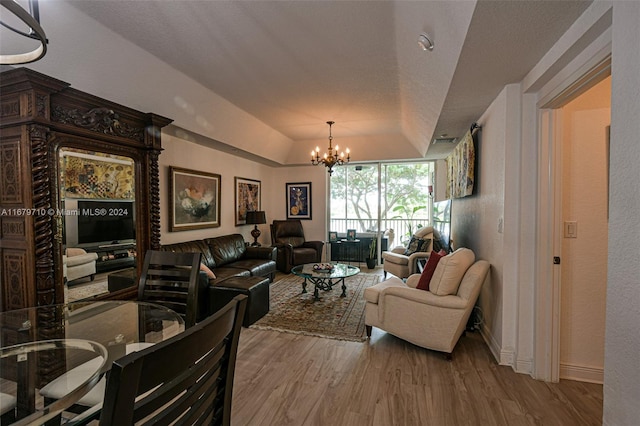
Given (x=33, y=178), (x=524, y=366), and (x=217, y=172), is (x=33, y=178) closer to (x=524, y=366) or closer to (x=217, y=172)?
(x=217, y=172)

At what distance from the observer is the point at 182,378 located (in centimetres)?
71

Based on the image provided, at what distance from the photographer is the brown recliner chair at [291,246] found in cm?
573

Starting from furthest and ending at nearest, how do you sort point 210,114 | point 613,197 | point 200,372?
point 210,114 < point 613,197 < point 200,372

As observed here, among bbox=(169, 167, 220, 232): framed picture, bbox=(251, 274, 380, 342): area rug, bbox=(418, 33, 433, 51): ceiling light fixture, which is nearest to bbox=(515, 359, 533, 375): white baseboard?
bbox=(251, 274, 380, 342): area rug

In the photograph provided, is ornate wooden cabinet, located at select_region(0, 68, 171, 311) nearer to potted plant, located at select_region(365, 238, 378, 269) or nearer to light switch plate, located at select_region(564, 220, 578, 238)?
light switch plate, located at select_region(564, 220, 578, 238)

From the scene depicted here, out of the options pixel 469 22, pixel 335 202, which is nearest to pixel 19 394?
A: pixel 469 22

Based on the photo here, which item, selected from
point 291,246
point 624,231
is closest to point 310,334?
point 624,231

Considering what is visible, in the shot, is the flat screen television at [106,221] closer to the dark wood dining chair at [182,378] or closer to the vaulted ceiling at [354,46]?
the vaulted ceiling at [354,46]

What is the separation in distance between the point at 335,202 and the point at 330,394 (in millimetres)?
5164

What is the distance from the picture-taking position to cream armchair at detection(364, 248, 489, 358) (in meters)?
2.41

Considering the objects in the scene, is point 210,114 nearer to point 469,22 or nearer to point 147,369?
point 469,22

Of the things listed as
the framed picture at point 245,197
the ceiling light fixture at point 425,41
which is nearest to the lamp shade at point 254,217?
the framed picture at point 245,197

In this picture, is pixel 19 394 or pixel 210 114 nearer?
pixel 19 394

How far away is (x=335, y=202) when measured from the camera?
696 cm
